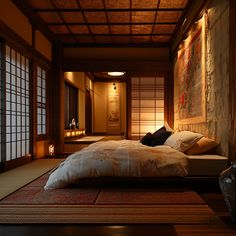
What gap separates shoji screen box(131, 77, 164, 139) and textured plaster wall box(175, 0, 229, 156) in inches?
143

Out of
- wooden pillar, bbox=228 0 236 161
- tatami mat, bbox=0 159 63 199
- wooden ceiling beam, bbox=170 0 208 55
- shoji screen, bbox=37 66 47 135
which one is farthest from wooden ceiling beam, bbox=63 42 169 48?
wooden pillar, bbox=228 0 236 161

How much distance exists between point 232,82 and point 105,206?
1768mm

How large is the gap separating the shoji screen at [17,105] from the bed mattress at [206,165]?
2866 millimetres

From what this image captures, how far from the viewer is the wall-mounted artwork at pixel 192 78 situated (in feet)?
A: 13.7

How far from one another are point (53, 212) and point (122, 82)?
11388 mm

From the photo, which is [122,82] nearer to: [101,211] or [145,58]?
[145,58]

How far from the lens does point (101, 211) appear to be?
2.37 metres

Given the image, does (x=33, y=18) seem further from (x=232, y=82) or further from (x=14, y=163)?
(x=232, y=82)

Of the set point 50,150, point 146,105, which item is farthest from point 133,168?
point 146,105

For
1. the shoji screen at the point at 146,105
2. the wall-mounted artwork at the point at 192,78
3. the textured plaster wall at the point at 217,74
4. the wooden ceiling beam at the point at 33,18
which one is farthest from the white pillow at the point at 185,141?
the shoji screen at the point at 146,105

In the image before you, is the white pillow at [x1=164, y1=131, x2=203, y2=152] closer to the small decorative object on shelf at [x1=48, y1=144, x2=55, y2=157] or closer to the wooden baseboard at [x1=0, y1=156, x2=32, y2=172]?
the wooden baseboard at [x1=0, y1=156, x2=32, y2=172]

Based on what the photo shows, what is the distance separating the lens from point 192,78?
187 inches

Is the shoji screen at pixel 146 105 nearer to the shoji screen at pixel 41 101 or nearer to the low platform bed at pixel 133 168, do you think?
the shoji screen at pixel 41 101

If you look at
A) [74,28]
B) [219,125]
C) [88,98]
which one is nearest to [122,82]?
[88,98]
